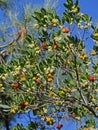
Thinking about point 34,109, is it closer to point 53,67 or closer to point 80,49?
point 53,67

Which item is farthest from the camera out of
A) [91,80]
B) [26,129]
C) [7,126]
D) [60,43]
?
[7,126]

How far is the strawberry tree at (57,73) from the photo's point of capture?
2908 mm

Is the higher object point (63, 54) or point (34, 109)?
point (63, 54)

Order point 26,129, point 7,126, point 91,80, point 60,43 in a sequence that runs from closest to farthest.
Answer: point 91,80 → point 60,43 → point 26,129 → point 7,126

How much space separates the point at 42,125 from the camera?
328 cm

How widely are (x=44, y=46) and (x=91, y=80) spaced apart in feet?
1.56

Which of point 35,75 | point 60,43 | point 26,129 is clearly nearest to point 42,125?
point 26,129

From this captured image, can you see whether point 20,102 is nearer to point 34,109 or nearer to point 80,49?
point 34,109

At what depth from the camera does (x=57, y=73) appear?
297 cm

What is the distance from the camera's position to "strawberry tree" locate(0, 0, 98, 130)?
9.54 ft

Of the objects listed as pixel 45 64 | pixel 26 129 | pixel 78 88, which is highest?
pixel 45 64

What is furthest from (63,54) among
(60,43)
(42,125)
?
(42,125)

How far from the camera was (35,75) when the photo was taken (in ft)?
9.93

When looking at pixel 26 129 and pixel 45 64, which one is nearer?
pixel 45 64
